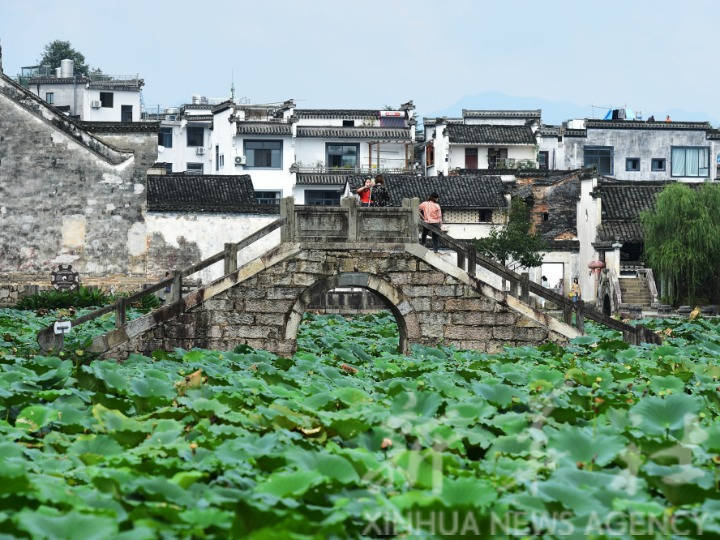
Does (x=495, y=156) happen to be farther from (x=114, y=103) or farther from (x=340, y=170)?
(x=114, y=103)

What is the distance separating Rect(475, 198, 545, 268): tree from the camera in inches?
1843

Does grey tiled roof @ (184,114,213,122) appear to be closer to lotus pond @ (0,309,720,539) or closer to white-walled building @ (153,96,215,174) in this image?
white-walled building @ (153,96,215,174)

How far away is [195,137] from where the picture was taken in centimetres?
6512

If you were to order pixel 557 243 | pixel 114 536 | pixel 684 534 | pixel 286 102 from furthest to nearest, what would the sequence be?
pixel 286 102
pixel 557 243
pixel 684 534
pixel 114 536

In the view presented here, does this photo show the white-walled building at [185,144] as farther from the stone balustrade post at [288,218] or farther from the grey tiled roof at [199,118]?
the stone balustrade post at [288,218]

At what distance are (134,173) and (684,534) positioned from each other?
3147 cm

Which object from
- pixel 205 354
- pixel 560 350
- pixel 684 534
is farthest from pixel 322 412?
pixel 560 350

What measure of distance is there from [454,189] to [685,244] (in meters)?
12.1

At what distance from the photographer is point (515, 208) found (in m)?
50.2

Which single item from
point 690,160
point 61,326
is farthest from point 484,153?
point 61,326

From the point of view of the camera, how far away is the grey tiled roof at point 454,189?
1961 inches

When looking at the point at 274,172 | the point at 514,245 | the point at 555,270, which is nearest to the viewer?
the point at 514,245

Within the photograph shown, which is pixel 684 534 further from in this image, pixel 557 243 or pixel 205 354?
pixel 557 243

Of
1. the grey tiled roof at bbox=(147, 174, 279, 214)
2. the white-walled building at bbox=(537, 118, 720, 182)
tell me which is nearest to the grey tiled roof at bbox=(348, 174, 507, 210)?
the white-walled building at bbox=(537, 118, 720, 182)
